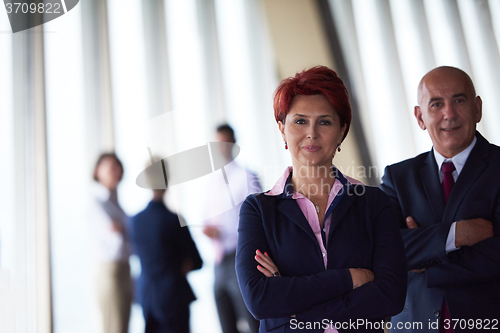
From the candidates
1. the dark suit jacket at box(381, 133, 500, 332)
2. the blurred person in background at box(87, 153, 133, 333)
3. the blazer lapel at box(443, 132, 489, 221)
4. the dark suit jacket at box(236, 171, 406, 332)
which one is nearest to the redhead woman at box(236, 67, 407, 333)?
the dark suit jacket at box(236, 171, 406, 332)

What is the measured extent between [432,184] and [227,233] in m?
1.25

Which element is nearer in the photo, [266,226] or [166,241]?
[266,226]

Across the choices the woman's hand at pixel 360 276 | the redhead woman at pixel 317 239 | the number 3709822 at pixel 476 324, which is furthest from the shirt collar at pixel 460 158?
the woman's hand at pixel 360 276

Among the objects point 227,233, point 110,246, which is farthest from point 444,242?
point 110,246

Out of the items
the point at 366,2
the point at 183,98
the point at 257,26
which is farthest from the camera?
the point at 366,2

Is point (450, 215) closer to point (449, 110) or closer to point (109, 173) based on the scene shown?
point (449, 110)

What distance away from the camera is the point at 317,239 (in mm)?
1416

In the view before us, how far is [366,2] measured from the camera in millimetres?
3080

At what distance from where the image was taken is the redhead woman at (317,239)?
51.3 inches

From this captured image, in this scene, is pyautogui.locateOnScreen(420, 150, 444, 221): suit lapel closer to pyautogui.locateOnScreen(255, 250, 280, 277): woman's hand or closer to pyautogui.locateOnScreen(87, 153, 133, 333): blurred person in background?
pyautogui.locateOnScreen(255, 250, 280, 277): woman's hand

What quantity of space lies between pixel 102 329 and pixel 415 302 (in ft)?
5.59

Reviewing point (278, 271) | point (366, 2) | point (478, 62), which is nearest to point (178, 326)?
point (278, 271)

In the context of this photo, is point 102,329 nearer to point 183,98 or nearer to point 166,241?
point 166,241

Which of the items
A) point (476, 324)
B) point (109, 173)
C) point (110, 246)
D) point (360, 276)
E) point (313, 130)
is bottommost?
point (476, 324)
